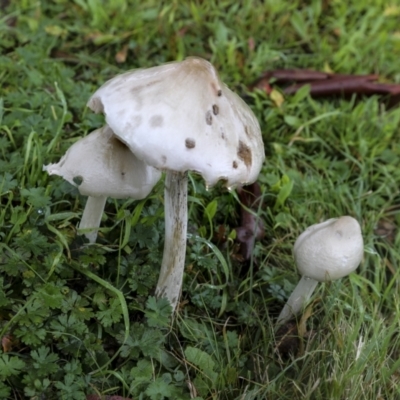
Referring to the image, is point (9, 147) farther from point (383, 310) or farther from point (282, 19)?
point (282, 19)

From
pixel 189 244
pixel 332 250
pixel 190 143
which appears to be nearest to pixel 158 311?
pixel 189 244

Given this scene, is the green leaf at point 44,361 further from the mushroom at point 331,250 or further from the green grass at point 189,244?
the mushroom at point 331,250

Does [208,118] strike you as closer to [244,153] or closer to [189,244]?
[244,153]

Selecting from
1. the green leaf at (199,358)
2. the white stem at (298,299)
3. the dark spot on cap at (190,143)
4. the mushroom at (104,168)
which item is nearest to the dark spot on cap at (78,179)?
the mushroom at (104,168)

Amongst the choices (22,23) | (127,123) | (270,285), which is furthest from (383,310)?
(22,23)

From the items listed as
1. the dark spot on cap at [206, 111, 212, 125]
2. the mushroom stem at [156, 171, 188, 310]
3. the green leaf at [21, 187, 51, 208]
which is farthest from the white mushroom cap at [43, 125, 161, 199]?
the dark spot on cap at [206, 111, 212, 125]

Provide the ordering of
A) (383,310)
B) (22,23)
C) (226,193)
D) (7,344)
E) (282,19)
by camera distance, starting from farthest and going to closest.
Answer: (282,19) → (22,23) → (226,193) → (383,310) → (7,344)
